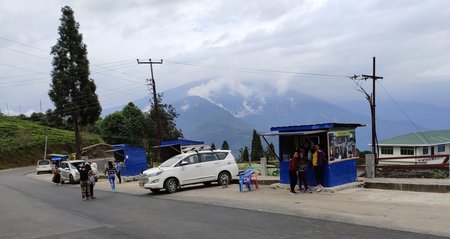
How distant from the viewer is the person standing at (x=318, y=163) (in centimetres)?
1585

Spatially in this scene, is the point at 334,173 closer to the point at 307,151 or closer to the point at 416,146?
the point at 307,151

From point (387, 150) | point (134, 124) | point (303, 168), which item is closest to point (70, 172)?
point (303, 168)

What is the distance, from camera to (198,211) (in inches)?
517

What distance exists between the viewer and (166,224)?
11.1 m

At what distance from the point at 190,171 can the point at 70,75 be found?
1418 inches

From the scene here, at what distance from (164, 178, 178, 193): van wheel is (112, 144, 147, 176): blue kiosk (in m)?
11.4

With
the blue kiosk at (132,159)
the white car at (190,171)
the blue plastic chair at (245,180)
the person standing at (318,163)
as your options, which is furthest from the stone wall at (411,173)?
the blue kiosk at (132,159)

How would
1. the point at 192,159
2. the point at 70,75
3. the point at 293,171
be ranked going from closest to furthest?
the point at 293,171 → the point at 192,159 → the point at 70,75

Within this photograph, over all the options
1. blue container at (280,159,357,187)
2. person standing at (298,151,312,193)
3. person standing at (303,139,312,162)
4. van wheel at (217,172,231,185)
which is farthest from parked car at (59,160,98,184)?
person standing at (298,151,312,193)

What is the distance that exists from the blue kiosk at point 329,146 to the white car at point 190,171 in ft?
11.8

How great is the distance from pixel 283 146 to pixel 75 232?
32.1 ft

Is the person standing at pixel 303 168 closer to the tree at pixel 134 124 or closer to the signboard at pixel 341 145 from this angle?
the signboard at pixel 341 145

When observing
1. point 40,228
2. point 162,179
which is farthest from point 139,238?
point 162,179

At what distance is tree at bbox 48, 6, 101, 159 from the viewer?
5122 centimetres
